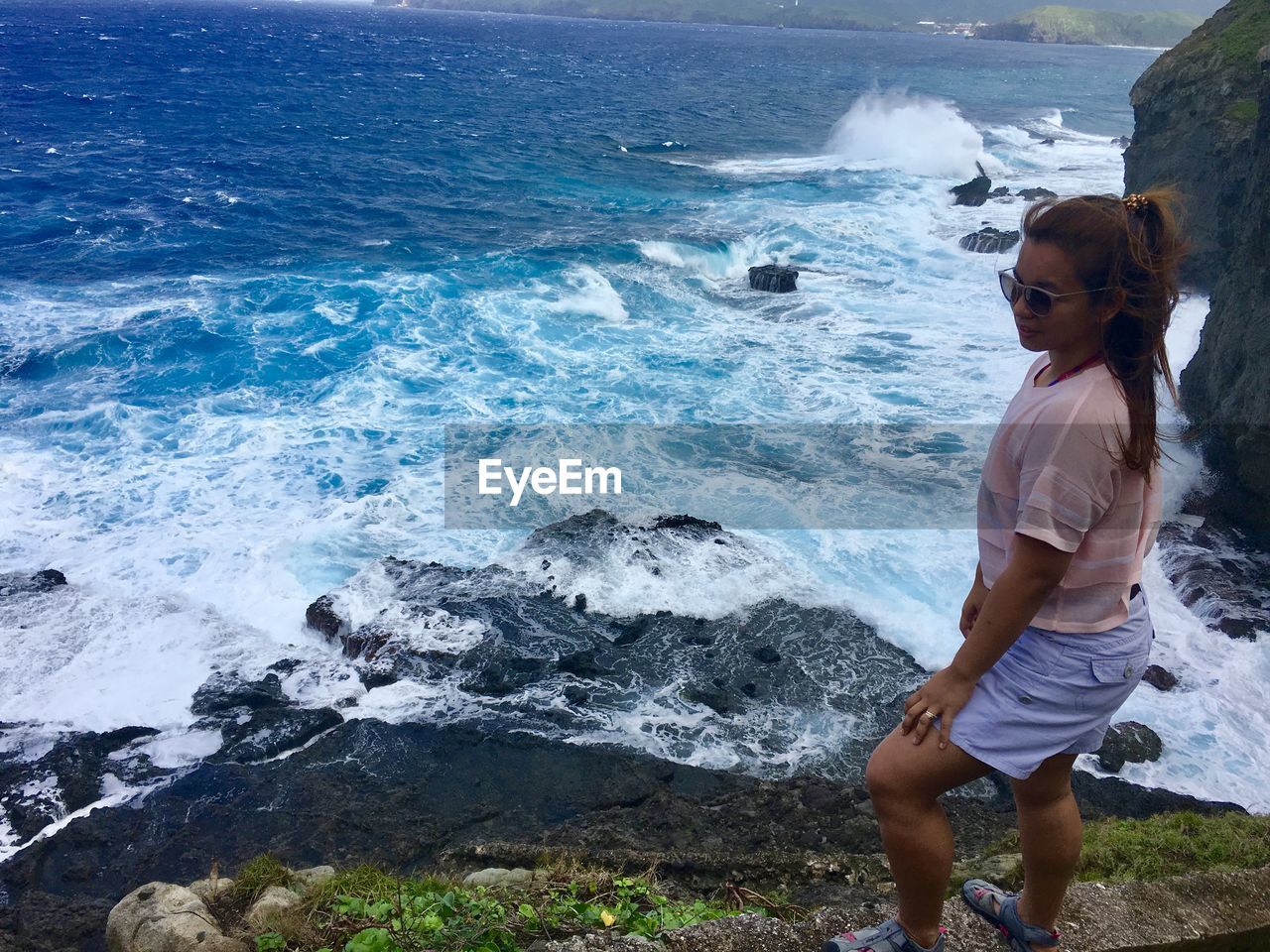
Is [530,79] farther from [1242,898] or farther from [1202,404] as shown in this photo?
[1242,898]

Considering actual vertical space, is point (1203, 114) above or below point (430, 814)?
above

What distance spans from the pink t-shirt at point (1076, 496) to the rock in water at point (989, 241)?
2164cm

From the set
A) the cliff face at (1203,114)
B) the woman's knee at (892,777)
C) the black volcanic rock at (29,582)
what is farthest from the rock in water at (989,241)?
the woman's knee at (892,777)

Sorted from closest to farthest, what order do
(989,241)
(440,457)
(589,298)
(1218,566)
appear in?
1. (1218,566)
2. (440,457)
3. (589,298)
4. (989,241)

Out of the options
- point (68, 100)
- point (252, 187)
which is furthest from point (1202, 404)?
point (68, 100)

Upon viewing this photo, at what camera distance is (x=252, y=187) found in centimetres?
2847

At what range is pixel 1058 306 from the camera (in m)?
2.20

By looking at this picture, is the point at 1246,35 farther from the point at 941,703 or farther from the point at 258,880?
the point at 258,880

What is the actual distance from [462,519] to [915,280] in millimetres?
13696

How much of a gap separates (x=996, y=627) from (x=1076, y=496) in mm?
369

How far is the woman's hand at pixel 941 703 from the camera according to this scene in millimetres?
2287

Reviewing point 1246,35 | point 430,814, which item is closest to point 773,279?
point 1246,35

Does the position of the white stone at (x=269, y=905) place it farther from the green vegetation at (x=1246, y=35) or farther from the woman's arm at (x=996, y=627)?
the green vegetation at (x=1246, y=35)

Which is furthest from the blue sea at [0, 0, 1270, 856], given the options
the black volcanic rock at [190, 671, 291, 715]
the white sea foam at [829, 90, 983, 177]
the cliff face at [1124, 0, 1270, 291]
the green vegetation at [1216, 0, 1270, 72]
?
the green vegetation at [1216, 0, 1270, 72]
